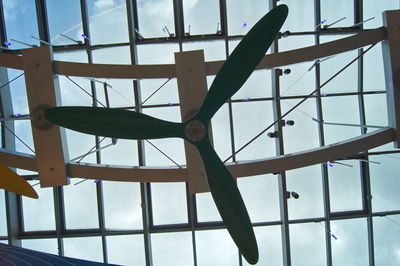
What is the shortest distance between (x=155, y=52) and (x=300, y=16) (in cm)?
471

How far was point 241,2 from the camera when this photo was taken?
385 inches

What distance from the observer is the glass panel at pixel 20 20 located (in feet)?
32.1

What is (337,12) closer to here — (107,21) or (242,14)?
(242,14)

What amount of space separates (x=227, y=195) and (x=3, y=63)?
6.21 metres

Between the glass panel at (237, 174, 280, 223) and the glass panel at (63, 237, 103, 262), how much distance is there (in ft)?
17.1

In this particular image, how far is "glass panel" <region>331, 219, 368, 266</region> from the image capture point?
10516 mm

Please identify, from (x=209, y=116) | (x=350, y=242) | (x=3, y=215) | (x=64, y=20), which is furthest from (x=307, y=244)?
(x=64, y=20)

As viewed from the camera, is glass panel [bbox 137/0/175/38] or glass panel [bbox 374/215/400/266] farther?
glass panel [bbox 374/215/400/266]

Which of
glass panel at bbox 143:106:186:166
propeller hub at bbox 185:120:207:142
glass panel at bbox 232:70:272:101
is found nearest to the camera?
propeller hub at bbox 185:120:207:142

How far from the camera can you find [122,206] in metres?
10.5

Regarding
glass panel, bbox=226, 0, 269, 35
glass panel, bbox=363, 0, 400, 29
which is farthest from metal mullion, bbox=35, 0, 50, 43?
glass panel, bbox=363, 0, 400, 29

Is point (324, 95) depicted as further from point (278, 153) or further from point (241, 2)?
point (241, 2)

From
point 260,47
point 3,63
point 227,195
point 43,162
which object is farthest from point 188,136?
point 3,63

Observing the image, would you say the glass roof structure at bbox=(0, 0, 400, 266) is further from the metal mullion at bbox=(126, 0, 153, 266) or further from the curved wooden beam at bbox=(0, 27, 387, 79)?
the curved wooden beam at bbox=(0, 27, 387, 79)
